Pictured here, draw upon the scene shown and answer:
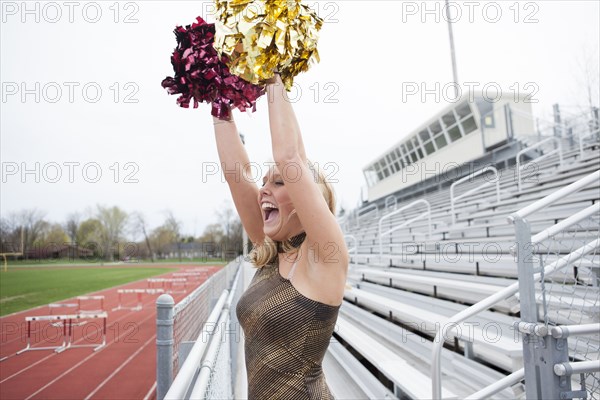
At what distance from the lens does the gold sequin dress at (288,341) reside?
0.97 meters

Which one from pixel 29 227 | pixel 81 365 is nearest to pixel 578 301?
pixel 81 365

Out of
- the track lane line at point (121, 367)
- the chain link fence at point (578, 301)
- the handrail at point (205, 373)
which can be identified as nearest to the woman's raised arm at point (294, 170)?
the handrail at point (205, 373)

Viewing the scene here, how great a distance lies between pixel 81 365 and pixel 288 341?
25.3ft

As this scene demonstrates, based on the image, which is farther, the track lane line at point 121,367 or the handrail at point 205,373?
the track lane line at point 121,367

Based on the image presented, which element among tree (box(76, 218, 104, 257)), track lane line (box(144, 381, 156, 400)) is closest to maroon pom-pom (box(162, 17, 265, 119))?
track lane line (box(144, 381, 156, 400))

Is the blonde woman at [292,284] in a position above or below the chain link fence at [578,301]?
above

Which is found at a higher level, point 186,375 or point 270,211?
point 270,211

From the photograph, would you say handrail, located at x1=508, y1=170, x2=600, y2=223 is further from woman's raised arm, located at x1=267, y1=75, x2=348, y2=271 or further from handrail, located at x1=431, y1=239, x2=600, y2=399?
woman's raised arm, located at x1=267, y1=75, x2=348, y2=271

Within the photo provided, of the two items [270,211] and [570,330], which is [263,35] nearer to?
[270,211]

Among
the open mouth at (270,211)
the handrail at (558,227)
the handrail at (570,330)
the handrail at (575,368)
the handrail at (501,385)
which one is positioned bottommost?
the handrail at (501,385)

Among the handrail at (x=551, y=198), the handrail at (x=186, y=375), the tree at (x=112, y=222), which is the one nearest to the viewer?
the handrail at (x=186, y=375)

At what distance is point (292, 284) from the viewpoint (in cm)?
102

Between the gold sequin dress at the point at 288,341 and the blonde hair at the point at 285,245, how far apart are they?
0.47 feet

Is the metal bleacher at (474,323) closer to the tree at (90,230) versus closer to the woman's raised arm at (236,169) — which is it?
the woman's raised arm at (236,169)
